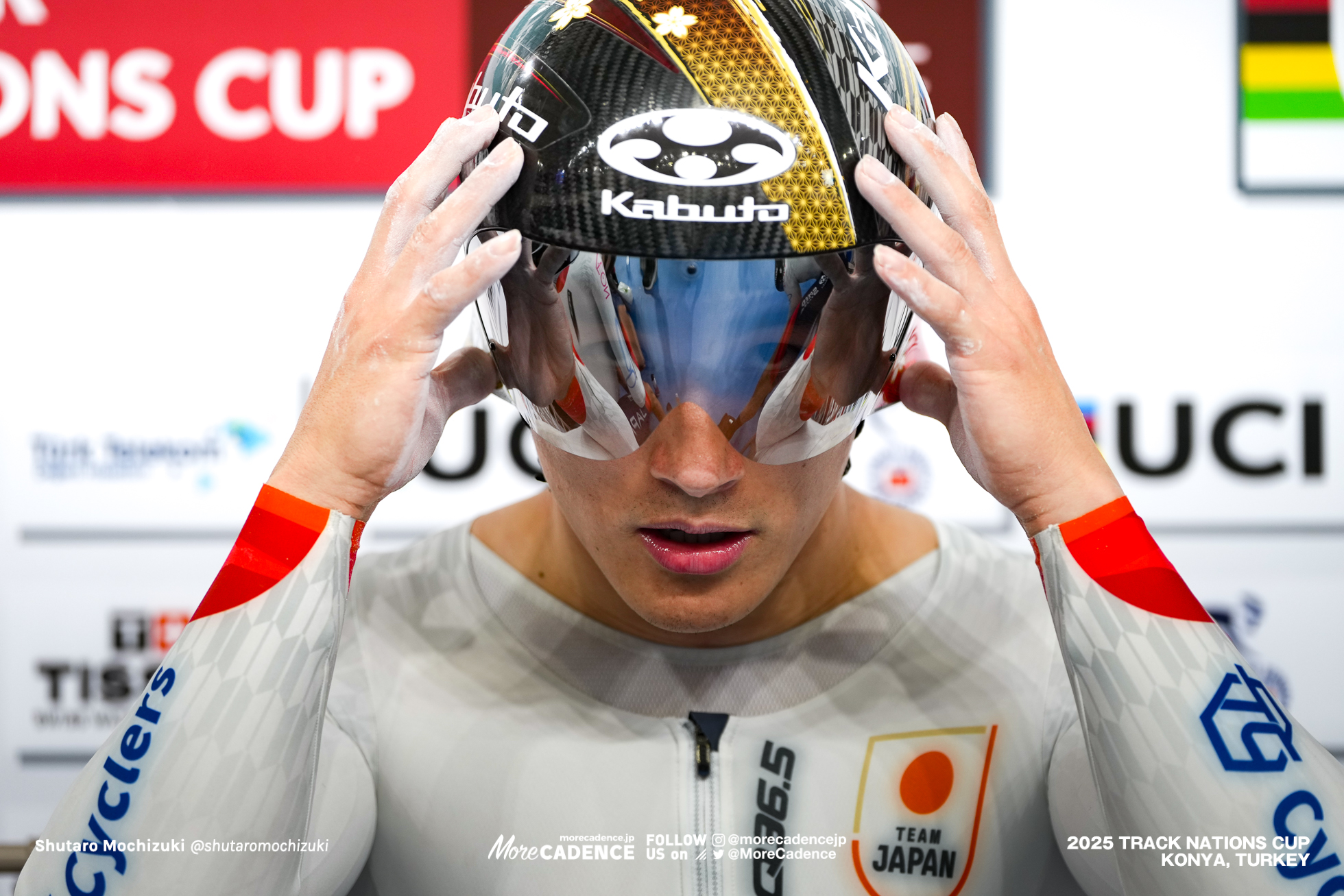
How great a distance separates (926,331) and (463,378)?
141 centimetres

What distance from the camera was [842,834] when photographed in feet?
3.60

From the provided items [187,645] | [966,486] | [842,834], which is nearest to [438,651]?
[187,645]

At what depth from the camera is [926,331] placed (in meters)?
2.29

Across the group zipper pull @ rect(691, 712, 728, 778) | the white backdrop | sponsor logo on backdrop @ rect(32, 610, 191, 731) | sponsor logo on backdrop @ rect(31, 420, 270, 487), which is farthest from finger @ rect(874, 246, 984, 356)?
sponsor logo on backdrop @ rect(32, 610, 191, 731)

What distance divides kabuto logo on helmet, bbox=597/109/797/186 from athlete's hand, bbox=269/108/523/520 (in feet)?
0.34

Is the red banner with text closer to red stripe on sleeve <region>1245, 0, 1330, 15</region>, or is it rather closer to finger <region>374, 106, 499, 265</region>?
finger <region>374, 106, 499, 265</region>

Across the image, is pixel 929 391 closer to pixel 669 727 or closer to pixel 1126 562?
pixel 1126 562

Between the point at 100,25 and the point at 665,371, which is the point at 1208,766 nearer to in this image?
the point at 665,371

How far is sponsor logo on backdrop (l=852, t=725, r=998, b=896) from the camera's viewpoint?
110cm

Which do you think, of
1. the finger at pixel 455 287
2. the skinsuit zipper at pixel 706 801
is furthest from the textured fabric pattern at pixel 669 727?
the finger at pixel 455 287

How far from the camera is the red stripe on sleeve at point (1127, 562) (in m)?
0.91

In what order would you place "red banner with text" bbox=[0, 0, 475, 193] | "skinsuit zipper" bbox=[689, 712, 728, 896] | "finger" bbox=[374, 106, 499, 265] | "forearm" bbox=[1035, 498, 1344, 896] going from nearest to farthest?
"forearm" bbox=[1035, 498, 1344, 896]
"finger" bbox=[374, 106, 499, 265]
"skinsuit zipper" bbox=[689, 712, 728, 896]
"red banner with text" bbox=[0, 0, 475, 193]

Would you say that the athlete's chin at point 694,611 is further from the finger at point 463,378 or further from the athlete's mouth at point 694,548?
the finger at point 463,378

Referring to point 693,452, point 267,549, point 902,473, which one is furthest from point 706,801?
point 902,473
